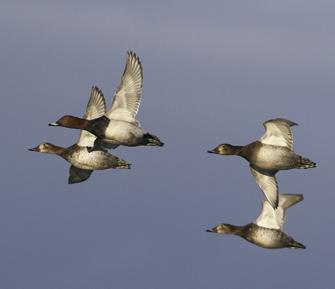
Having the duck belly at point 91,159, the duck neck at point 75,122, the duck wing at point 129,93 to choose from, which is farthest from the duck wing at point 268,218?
the duck neck at point 75,122

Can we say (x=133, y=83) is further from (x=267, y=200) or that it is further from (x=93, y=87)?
(x=267, y=200)

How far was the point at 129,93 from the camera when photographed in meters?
50.8

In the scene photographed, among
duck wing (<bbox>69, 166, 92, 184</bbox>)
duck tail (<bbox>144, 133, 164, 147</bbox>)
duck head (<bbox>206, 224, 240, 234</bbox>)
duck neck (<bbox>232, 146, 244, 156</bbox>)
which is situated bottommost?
duck head (<bbox>206, 224, 240, 234</bbox>)

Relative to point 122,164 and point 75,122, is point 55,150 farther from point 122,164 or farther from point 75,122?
point 122,164

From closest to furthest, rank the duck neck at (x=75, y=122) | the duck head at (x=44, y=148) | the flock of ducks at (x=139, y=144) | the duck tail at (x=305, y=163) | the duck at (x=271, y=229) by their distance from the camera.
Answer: the flock of ducks at (x=139, y=144), the duck tail at (x=305, y=163), the duck neck at (x=75, y=122), the duck at (x=271, y=229), the duck head at (x=44, y=148)

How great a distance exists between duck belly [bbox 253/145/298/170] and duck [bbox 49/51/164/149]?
14.0ft

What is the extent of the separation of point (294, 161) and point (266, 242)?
435cm

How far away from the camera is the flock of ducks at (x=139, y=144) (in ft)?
164

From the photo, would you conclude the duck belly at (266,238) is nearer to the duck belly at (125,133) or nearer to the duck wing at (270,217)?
the duck wing at (270,217)

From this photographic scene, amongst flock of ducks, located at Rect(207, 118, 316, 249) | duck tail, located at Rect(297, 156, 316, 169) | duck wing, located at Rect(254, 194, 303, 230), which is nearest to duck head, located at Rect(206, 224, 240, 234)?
flock of ducks, located at Rect(207, 118, 316, 249)

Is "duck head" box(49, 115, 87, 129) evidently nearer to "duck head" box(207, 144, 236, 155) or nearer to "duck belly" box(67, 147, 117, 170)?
"duck belly" box(67, 147, 117, 170)

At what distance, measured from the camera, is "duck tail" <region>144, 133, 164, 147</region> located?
49.8 metres

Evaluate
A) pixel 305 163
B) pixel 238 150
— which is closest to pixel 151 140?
pixel 238 150

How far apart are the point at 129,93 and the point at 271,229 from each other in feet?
28.3
